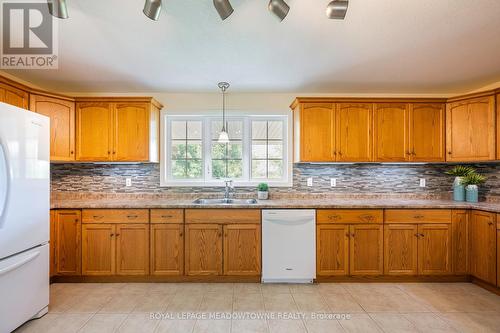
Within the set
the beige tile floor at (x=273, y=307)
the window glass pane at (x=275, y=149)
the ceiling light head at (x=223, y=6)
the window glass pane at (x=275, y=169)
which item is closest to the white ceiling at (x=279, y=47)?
the ceiling light head at (x=223, y=6)

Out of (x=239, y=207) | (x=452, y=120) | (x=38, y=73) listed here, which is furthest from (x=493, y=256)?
(x=38, y=73)

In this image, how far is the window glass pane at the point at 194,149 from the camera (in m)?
3.66

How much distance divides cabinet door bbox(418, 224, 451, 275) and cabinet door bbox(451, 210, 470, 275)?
63mm

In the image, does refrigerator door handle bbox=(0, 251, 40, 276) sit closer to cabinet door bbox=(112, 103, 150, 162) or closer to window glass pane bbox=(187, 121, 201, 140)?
cabinet door bbox=(112, 103, 150, 162)

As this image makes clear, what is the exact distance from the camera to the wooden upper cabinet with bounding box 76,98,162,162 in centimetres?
319

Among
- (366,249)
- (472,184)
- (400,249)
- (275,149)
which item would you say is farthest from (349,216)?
(472,184)

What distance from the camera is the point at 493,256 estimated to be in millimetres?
2674

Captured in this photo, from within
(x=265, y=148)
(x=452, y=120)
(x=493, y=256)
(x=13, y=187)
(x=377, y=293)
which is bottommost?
(x=377, y=293)

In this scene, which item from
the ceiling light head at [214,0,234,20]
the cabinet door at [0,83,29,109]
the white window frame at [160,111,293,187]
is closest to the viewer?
the ceiling light head at [214,0,234,20]

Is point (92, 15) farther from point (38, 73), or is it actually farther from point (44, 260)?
point (44, 260)

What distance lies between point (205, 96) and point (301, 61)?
1494 millimetres

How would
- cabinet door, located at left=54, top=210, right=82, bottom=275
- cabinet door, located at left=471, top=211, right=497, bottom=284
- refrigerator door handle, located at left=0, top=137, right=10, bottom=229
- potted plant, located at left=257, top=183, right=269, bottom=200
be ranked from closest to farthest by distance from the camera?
refrigerator door handle, located at left=0, top=137, right=10, bottom=229
cabinet door, located at left=471, top=211, right=497, bottom=284
cabinet door, located at left=54, top=210, right=82, bottom=275
potted plant, located at left=257, top=183, right=269, bottom=200

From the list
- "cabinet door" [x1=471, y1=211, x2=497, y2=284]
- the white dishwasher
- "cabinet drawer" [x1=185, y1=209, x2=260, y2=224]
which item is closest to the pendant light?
"cabinet drawer" [x1=185, y1=209, x2=260, y2=224]

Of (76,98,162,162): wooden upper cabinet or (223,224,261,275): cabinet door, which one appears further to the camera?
(76,98,162,162): wooden upper cabinet
